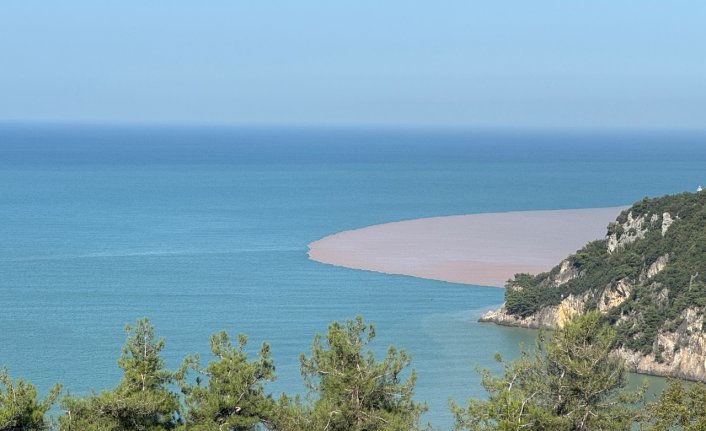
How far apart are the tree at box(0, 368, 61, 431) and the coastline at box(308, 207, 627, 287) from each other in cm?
4167

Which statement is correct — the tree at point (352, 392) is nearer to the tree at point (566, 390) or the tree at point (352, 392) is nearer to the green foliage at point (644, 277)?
the tree at point (566, 390)

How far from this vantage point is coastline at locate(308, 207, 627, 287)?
6788 centimetres

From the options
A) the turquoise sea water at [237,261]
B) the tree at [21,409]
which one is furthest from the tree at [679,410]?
the turquoise sea water at [237,261]

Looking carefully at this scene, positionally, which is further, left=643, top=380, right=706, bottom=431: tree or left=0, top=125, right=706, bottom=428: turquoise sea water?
left=0, top=125, right=706, bottom=428: turquoise sea water

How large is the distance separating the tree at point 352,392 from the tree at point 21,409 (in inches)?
153

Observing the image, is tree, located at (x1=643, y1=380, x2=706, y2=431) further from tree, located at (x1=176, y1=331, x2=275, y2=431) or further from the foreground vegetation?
tree, located at (x1=176, y1=331, x2=275, y2=431)

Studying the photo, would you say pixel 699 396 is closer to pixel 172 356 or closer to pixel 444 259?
pixel 172 356

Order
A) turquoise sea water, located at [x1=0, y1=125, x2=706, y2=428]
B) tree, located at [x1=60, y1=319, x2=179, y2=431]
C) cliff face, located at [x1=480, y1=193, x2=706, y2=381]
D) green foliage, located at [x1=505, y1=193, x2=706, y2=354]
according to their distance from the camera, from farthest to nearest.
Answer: turquoise sea water, located at [x1=0, y1=125, x2=706, y2=428], green foliage, located at [x1=505, y1=193, x2=706, y2=354], cliff face, located at [x1=480, y1=193, x2=706, y2=381], tree, located at [x1=60, y1=319, x2=179, y2=431]

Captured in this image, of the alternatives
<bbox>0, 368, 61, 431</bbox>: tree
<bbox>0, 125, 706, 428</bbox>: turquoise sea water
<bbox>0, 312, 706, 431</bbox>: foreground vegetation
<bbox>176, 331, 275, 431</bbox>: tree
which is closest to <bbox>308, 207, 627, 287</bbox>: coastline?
<bbox>0, 125, 706, 428</bbox>: turquoise sea water

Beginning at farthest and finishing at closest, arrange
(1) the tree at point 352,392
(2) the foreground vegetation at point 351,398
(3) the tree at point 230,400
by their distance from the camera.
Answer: (3) the tree at point 230,400 → (1) the tree at point 352,392 → (2) the foreground vegetation at point 351,398

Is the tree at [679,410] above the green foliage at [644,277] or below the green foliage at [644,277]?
below

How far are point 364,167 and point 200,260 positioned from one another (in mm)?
91742

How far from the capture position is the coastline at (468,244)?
6788 cm

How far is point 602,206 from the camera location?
105188mm
